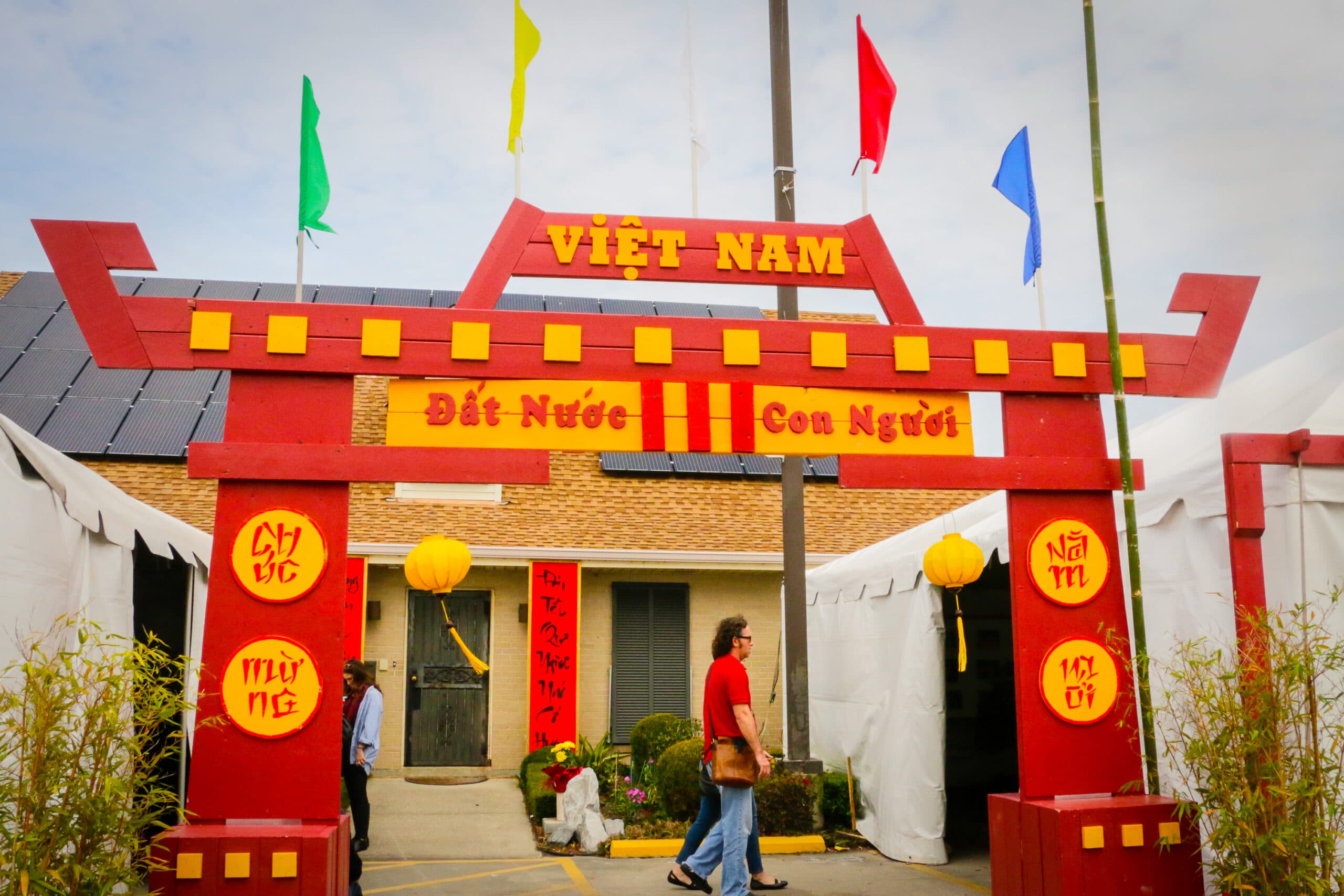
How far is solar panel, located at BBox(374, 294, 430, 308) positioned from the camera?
1728cm

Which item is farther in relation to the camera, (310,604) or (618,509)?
(618,509)

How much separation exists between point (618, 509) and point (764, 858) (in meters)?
6.37

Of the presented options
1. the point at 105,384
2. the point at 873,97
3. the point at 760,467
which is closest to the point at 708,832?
the point at 873,97

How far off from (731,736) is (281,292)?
544 inches

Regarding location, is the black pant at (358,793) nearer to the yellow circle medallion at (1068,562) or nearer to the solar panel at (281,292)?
the yellow circle medallion at (1068,562)

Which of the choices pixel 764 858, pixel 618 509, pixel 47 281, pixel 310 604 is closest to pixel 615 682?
pixel 618 509

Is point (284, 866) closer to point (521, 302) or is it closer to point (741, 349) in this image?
point (741, 349)

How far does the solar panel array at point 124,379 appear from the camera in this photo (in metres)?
14.2

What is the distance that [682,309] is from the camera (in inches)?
735

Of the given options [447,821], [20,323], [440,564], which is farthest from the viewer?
[20,323]

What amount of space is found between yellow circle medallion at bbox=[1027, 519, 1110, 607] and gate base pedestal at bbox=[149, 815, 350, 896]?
4.03 m

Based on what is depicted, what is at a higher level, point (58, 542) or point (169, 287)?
point (169, 287)

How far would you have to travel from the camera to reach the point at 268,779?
5.53 meters

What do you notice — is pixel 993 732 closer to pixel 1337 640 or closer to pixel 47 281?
pixel 1337 640
